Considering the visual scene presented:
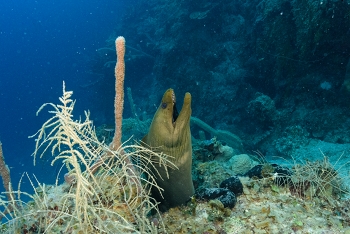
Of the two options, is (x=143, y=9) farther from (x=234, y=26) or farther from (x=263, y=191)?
(x=263, y=191)

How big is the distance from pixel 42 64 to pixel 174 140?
55127mm

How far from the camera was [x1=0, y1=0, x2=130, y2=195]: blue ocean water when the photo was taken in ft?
107

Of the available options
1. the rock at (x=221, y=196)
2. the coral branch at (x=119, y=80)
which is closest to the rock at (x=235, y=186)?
the rock at (x=221, y=196)

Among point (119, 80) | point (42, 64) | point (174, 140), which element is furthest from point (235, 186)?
point (42, 64)

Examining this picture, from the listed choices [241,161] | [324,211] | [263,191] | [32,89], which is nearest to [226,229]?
[263,191]

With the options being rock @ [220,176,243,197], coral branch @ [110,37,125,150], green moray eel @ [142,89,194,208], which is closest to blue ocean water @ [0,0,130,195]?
green moray eel @ [142,89,194,208]

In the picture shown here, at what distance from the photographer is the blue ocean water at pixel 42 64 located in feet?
107

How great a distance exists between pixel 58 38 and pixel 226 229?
63.6 metres

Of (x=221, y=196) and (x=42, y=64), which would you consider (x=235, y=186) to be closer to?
(x=221, y=196)

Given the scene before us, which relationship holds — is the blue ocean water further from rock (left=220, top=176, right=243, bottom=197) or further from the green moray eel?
rock (left=220, top=176, right=243, bottom=197)

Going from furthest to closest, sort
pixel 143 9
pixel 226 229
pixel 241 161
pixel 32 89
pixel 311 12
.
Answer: pixel 32 89 → pixel 143 9 → pixel 311 12 → pixel 241 161 → pixel 226 229

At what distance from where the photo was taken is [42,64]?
5028 centimetres

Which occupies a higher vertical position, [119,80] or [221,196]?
[119,80]

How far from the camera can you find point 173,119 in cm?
265
